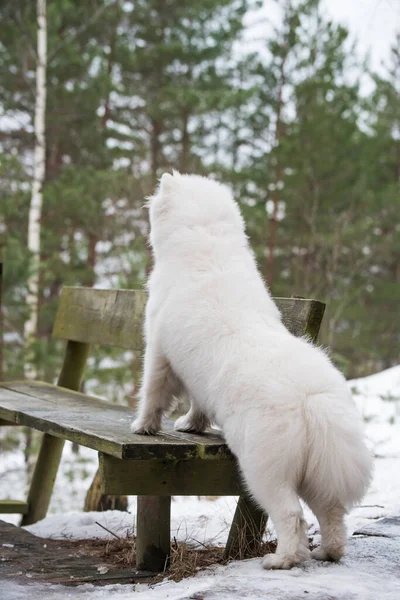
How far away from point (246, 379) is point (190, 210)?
107 cm

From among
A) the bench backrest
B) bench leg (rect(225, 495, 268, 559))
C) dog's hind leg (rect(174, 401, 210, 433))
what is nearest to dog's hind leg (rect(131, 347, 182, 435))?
dog's hind leg (rect(174, 401, 210, 433))

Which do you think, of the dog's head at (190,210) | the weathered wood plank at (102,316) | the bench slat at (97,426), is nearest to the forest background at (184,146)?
the weathered wood plank at (102,316)

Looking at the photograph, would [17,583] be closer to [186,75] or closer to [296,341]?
[296,341]

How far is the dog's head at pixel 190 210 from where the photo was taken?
343 centimetres

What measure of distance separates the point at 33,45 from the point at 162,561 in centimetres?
1441

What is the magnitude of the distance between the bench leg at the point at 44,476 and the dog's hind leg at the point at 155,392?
2.33 meters

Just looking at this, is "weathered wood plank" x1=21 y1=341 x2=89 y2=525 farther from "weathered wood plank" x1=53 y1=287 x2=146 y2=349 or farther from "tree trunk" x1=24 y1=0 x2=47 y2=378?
"tree trunk" x1=24 y1=0 x2=47 y2=378

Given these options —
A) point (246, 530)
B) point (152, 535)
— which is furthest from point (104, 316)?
point (246, 530)

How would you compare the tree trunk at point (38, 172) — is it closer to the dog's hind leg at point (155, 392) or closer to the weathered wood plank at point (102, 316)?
the weathered wood plank at point (102, 316)

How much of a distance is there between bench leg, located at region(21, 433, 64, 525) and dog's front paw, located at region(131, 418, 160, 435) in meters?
2.33

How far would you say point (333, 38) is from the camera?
625 inches

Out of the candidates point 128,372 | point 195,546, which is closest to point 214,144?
point 128,372

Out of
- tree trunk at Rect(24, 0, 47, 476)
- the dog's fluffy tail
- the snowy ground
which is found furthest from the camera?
tree trunk at Rect(24, 0, 47, 476)

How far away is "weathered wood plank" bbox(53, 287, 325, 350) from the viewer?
177 inches
